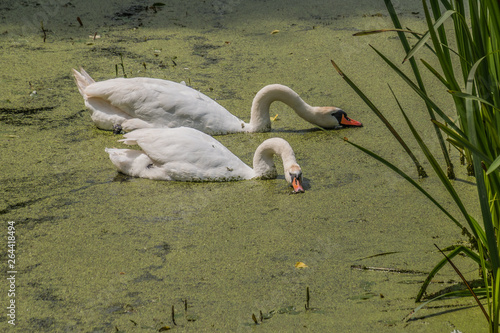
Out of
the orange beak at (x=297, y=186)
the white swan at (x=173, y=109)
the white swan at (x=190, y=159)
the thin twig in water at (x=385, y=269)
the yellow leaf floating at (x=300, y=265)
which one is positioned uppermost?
the white swan at (x=173, y=109)

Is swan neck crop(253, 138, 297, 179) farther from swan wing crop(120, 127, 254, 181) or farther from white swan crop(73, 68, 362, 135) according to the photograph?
white swan crop(73, 68, 362, 135)

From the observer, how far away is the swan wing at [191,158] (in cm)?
395

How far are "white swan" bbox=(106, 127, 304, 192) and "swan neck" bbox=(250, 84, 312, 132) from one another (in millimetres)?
745

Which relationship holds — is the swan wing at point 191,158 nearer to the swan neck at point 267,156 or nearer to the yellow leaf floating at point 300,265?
the swan neck at point 267,156

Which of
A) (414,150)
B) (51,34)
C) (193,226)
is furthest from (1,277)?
(51,34)

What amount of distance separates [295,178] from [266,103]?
3.87ft

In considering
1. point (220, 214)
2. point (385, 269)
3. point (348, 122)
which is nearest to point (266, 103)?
point (348, 122)

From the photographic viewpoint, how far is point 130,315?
2549mm

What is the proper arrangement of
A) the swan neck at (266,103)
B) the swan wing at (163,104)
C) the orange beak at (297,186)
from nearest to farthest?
the orange beak at (297,186)
the swan wing at (163,104)
the swan neck at (266,103)

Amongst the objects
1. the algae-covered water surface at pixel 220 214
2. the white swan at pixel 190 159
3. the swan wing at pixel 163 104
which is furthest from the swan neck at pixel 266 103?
the white swan at pixel 190 159

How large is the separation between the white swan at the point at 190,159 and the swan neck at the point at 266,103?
2.44 feet

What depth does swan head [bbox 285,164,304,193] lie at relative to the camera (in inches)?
146

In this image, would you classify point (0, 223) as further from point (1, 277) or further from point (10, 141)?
point (10, 141)

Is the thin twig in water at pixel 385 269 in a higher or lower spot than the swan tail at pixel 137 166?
lower
